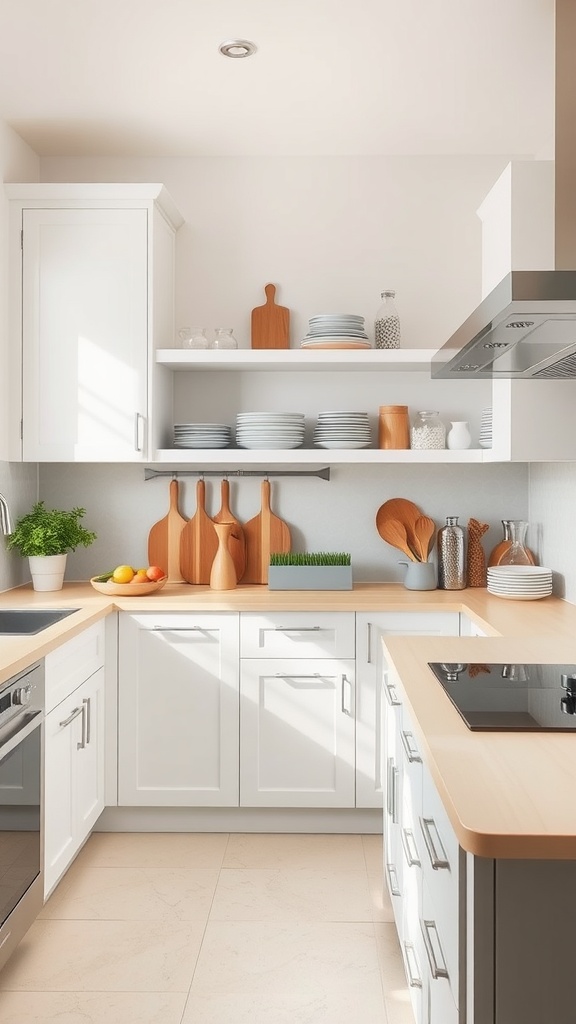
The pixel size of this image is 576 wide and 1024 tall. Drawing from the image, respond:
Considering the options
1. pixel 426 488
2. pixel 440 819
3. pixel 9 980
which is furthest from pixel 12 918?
pixel 426 488

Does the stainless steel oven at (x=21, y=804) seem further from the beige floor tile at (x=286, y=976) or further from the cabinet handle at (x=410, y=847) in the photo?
the cabinet handle at (x=410, y=847)

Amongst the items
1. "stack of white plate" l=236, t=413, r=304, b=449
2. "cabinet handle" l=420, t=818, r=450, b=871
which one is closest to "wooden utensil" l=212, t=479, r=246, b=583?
"stack of white plate" l=236, t=413, r=304, b=449

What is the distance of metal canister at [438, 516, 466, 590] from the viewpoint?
379 centimetres

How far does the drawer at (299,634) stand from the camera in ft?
11.3

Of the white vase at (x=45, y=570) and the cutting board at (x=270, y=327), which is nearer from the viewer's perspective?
the white vase at (x=45, y=570)

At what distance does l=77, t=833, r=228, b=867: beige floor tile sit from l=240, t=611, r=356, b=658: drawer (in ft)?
A: 2.40

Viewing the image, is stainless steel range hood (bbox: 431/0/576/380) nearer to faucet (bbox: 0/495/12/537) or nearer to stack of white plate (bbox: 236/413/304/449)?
stack of white plate (bbox: 236/413/304/449)

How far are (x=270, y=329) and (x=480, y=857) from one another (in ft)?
9.73

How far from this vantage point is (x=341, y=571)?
12.1ft

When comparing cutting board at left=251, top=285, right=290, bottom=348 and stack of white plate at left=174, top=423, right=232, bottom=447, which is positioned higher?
cutting board at left=251, top=285, right=290, bottom=348

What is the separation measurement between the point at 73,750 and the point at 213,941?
2.52ft

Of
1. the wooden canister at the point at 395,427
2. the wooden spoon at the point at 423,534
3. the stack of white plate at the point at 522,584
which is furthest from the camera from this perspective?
the wooden spoon at the point at 423,534

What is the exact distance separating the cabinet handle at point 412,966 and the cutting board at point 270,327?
250cm

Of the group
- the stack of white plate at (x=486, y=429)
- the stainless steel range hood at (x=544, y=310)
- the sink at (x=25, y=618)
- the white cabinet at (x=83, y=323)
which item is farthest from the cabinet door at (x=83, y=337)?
the stainless steel range hood at (x=544, y=310)
